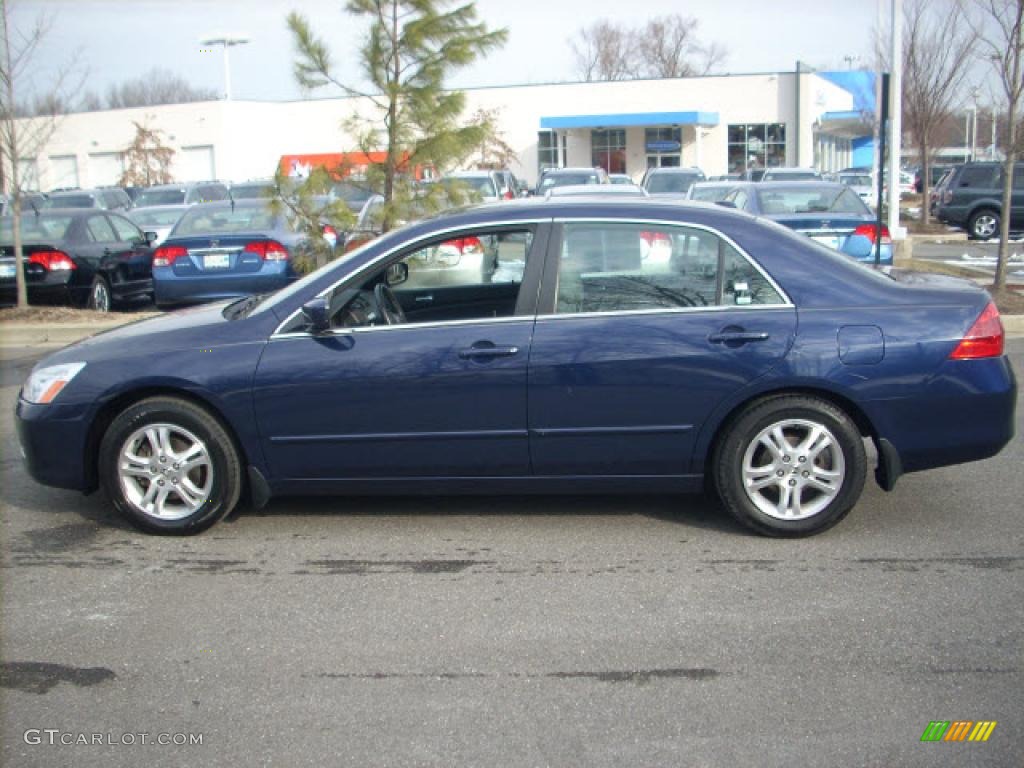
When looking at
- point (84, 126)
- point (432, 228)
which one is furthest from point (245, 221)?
point (84, 126)

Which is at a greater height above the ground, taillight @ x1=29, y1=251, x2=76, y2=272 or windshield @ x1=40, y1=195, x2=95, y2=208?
windshield @ x1=40, y1=195, x2=95, y2=208

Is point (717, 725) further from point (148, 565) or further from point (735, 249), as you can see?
point (148, 565)

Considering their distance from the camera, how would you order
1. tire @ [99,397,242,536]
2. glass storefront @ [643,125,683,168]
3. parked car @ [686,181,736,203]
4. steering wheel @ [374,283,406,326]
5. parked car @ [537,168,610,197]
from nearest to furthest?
tire @ [99,397,242,536]
steering wheel @ [374,283,406,326]
parked car @ [686,181,736,203]
parked car @ [537,168,610,197]
glass storefront @ [643,125,683,168]

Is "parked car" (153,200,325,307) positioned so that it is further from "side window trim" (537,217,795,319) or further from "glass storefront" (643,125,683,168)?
"glass storefront" (643,125,683,168)

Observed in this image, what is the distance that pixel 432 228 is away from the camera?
537 centimetres

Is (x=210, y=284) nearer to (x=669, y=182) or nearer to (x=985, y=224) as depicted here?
(x=669, y=182)

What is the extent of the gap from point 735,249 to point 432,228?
1470 millimetres

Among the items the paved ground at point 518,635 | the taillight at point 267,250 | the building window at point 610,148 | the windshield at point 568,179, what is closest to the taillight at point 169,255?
the taillight at point 267,250

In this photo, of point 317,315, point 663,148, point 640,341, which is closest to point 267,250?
point 317,315

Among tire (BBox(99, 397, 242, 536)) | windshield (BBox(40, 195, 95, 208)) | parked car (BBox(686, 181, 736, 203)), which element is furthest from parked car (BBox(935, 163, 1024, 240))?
tire (BBox(99, 397, 242, 536))

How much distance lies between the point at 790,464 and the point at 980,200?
2108 centimetres

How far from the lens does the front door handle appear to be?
512 cm

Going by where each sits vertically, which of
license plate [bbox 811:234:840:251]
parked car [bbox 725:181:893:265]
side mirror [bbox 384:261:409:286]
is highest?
parked car [bbox 725:181:893:265]

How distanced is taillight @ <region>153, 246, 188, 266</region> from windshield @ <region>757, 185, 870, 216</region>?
7.03 metres
